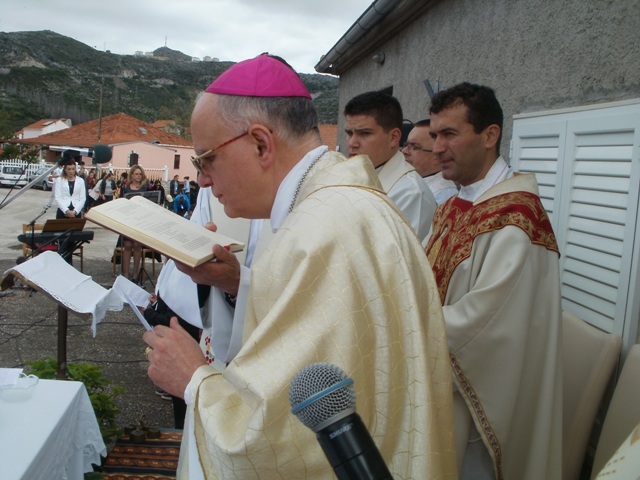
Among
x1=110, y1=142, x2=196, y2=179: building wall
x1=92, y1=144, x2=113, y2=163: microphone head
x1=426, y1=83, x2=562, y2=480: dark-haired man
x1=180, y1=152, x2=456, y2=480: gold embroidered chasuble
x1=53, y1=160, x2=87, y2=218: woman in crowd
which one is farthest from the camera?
x1=110, y1=142, x2=196, y2=179: building wall

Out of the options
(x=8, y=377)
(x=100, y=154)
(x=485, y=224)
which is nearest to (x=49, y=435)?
(x=8, y=377)

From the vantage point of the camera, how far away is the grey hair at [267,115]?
153 centimetres

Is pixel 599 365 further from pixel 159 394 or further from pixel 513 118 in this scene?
pixel 159 394

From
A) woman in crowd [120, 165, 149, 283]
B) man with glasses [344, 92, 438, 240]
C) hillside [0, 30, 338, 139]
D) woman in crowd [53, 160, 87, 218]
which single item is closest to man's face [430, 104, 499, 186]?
man with glasses [344, 92, 438, 240]

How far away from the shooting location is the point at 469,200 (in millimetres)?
2826

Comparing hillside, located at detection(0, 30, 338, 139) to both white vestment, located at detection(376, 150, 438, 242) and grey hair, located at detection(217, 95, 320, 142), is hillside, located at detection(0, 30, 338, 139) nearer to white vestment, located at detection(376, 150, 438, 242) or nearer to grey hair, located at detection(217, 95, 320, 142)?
white vestment, located at detection(376, 150, 438, 242)

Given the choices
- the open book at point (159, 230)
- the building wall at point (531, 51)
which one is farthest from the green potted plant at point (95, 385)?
the building wall at point (531, 51)

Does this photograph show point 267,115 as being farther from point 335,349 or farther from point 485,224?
point 485,224

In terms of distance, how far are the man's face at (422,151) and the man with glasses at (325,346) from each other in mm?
3274

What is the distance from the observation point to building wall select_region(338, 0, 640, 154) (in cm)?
289

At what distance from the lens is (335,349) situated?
3.78 ft

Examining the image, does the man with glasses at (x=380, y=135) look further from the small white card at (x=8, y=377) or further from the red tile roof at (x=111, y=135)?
the red tile roof at (x=111, y=135)

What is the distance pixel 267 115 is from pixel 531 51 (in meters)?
2.85

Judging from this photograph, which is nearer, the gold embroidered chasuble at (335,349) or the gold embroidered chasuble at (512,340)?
the gold embroidered chasuble at (335,349)
